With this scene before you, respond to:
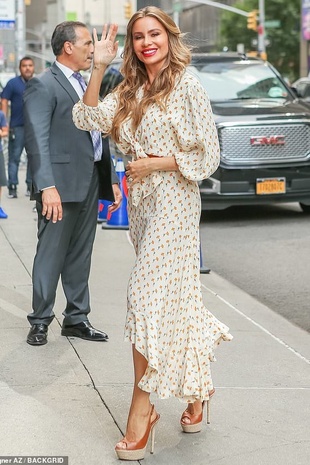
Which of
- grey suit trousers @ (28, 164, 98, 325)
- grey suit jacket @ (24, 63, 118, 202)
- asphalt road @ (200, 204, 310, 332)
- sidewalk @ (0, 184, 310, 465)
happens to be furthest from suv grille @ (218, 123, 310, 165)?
grey suit jacket @ (24, 63, 118, 202)

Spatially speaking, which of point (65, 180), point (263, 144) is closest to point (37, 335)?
point (65, 180)

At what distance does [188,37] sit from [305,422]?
1933 mm

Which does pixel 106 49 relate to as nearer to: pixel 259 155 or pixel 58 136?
pixel 58 136

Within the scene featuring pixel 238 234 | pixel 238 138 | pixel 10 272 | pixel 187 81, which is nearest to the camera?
pixel 187 81

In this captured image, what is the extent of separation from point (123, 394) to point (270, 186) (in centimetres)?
796

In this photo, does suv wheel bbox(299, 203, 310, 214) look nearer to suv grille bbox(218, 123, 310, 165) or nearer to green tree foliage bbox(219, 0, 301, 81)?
suv grille bbox(218, 123, 310, 165)

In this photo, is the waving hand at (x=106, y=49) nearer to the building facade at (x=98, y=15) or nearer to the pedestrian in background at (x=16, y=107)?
the pedestrian in background at (x=16, y=107)

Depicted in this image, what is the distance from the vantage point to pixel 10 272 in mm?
9109

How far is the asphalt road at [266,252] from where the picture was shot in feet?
29.3

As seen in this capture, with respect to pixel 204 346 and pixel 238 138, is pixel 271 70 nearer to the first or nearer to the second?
pixel 238 138

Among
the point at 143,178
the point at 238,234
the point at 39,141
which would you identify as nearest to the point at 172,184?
the point at 143,178

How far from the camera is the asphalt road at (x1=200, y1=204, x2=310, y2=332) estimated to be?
29.3 ft

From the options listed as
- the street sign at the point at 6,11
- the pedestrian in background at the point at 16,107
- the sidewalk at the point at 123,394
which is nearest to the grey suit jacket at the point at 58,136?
the sidewalk at the point at 123,394

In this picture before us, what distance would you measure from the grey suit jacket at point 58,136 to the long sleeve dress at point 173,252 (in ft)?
5.28
